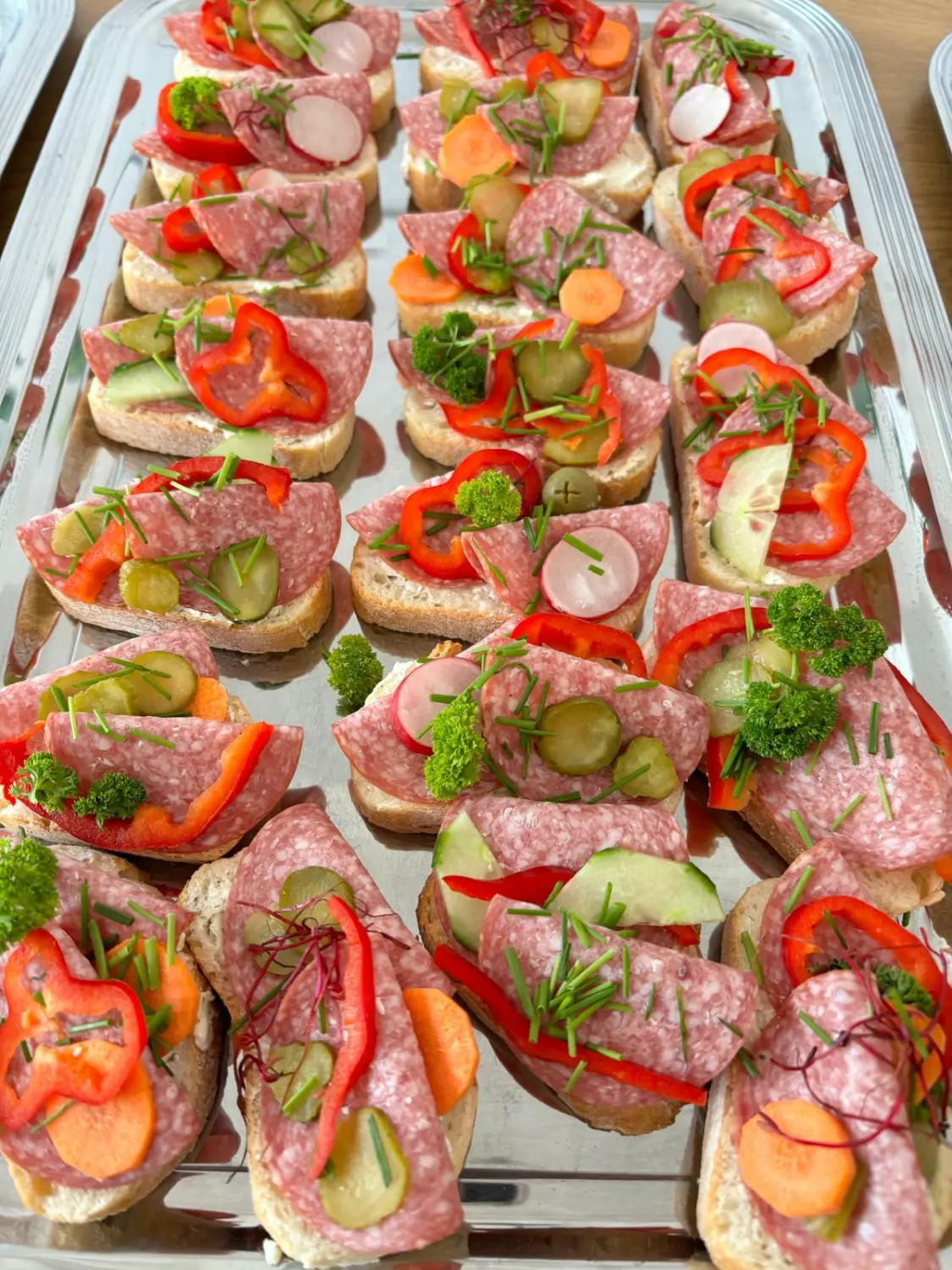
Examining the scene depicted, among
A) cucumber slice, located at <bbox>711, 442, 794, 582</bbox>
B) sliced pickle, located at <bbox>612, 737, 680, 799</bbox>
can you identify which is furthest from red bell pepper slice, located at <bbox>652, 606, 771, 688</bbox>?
cucumber slice, located at <bbox>711, 442, 794, 582</bbox>

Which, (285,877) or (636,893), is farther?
(285,877)

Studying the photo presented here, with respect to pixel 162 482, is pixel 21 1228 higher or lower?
lower

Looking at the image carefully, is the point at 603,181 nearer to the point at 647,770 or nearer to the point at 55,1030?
the point at 647,770

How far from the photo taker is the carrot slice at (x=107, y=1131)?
2.37m

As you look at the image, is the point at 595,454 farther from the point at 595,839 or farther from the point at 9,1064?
the point at 9,1064

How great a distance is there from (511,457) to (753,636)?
964mm

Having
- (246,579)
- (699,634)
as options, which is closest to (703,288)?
(699,634)

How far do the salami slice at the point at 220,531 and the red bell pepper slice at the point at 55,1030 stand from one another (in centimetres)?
121

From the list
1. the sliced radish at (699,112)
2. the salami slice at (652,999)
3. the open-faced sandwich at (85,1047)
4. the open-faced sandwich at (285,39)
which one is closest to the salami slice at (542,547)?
the salami slice at (652,999)

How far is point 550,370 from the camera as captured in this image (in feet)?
11.9

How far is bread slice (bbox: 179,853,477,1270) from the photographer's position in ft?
8.02

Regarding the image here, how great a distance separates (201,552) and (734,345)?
1950mm

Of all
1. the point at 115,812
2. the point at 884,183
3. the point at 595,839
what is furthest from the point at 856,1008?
the point at 884,183

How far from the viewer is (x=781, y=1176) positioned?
2.34 m
